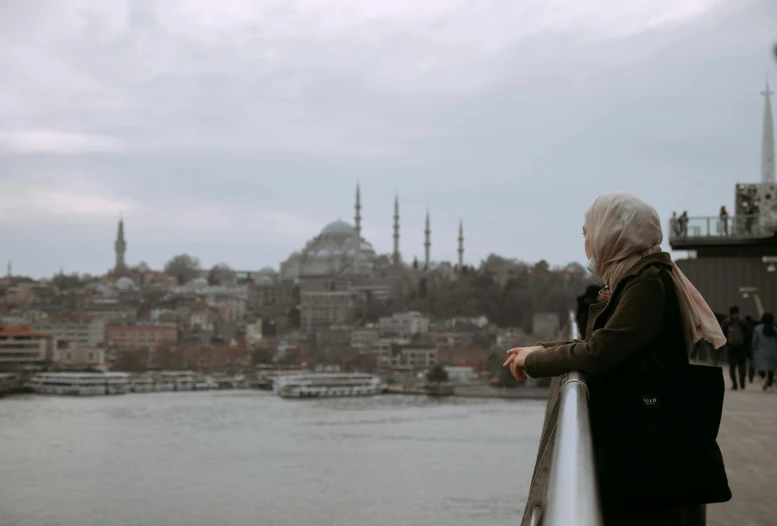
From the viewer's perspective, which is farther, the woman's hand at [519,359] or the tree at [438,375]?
the tree at [438,375]

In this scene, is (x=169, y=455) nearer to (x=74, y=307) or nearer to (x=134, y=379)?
(x=134, y=379)

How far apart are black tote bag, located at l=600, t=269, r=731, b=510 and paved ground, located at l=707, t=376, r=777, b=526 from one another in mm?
1768

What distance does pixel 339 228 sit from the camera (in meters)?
90.6

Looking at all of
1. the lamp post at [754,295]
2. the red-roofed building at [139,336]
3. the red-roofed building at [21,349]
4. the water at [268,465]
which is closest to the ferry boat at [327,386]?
the water at [268,465]

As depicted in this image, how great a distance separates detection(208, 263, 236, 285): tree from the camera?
101875 mm

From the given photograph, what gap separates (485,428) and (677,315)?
89.1ft

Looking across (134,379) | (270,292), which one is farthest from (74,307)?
(134,379)

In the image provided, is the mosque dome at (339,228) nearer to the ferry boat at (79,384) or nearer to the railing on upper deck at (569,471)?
the ferry boat at (79,384)

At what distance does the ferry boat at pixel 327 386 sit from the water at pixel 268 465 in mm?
7784

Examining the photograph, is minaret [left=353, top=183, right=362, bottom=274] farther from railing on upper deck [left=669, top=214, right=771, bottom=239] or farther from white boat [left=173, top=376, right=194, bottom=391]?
railing on upper deck [left=669, top=214, right=771, bottom=239]

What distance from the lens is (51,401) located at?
4256 centimetres

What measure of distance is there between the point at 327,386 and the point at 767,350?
1639 inches

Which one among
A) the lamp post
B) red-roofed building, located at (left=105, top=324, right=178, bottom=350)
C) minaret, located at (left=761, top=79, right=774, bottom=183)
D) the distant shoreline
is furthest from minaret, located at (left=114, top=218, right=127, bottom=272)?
the lamp post

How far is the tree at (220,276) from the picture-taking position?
102m
